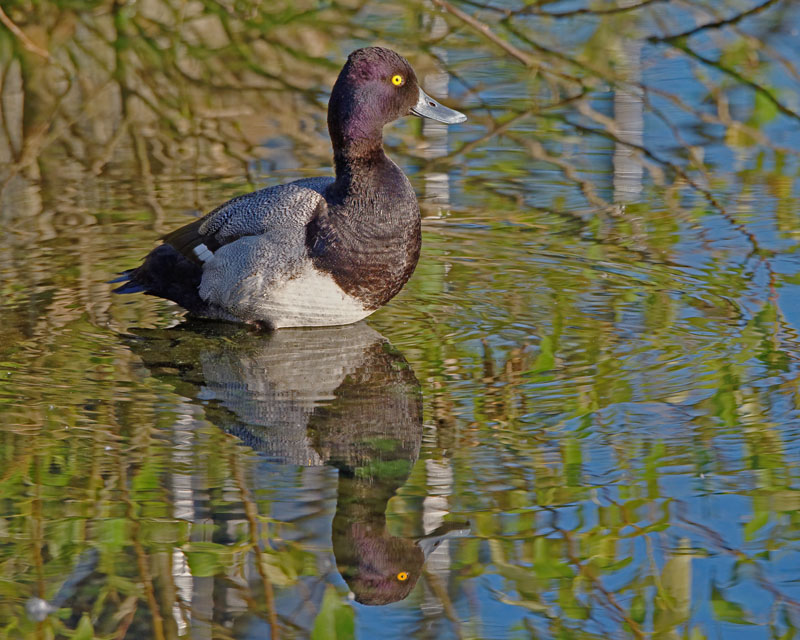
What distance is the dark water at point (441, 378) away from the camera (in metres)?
4.16

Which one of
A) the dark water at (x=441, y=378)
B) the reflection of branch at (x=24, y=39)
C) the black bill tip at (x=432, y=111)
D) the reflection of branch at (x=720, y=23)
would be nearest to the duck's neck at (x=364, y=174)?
the black bill tip at (x=432, y=111)

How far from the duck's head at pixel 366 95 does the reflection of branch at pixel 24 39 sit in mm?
4176

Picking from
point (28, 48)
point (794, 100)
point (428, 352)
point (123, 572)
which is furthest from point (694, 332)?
point (28, 48)

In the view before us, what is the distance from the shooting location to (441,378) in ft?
18.8

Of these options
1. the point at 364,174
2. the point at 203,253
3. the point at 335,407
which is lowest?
the point at 335,407

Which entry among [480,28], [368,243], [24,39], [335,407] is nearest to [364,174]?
[368,243]

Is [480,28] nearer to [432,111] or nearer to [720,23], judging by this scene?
[720,23]

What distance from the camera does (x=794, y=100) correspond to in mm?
→ 9047

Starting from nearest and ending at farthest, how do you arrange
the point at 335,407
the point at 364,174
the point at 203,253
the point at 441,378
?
the point at 335,407
the point at 441,378
the point at 364,174
the point at 203,253

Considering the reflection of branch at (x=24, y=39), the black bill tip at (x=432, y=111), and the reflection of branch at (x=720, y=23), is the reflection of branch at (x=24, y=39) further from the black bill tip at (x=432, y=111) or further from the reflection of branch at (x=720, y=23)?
the reflection of branch at (x=720, y=23)

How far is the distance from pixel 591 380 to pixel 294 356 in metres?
1.38

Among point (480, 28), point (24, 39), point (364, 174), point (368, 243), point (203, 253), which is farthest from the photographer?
point (24, 39)

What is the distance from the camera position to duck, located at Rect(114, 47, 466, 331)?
240 inches

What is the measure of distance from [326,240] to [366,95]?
2.59ft
